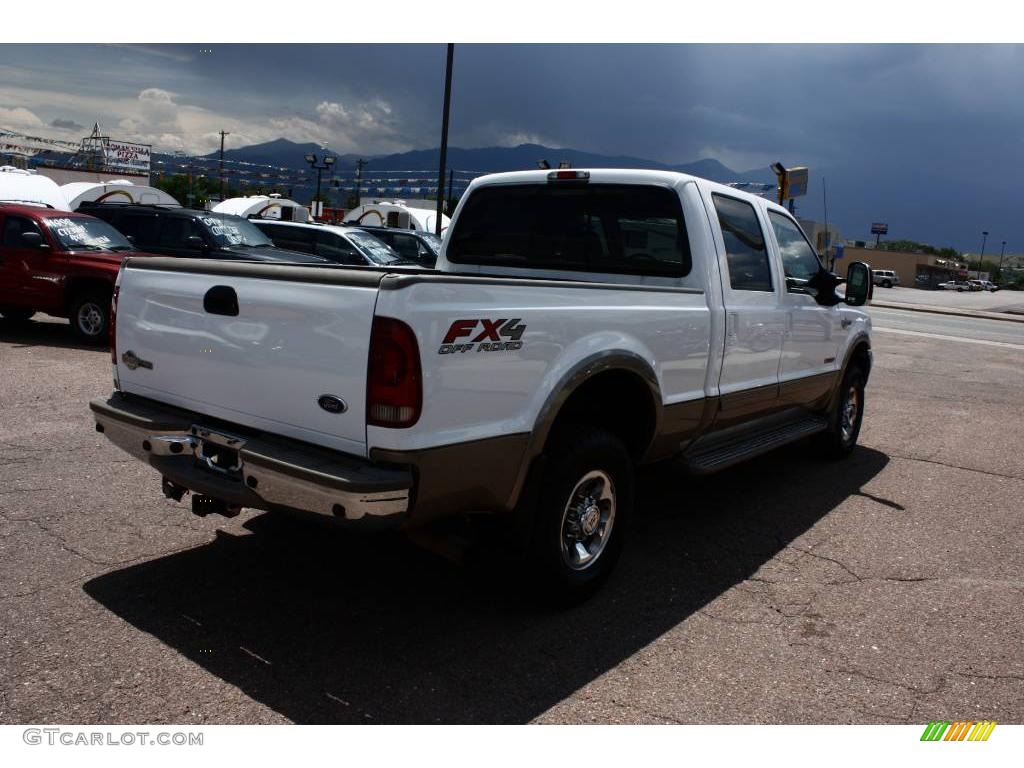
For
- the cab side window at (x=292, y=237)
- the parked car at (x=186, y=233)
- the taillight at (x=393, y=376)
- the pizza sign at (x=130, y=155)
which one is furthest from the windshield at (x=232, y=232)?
the pizza sign at (x=130, y=155)

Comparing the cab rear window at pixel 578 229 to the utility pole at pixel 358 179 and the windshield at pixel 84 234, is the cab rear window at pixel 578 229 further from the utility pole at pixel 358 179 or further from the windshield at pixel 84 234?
the utility pole at pixel 358 179

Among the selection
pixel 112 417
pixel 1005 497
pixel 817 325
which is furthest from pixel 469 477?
pixel 1005 497

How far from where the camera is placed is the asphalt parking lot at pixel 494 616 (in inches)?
122

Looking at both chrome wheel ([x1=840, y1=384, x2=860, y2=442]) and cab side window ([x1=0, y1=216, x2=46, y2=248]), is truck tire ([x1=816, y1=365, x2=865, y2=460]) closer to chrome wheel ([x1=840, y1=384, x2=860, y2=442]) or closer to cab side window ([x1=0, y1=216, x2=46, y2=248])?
chrome wheel ([x1=840, y1=384, x2=860, y2=442])

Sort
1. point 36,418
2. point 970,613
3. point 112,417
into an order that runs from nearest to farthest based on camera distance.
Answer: point 112,417 → point 970,613 → point 36,418

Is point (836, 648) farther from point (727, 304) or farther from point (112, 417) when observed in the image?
point (112, 417)

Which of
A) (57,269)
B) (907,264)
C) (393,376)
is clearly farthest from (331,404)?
(907,264)

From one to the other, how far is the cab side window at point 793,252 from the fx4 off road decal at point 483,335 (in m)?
2.98

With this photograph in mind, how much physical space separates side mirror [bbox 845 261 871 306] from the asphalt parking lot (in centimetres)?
148

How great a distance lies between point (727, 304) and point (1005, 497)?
10.3 feet

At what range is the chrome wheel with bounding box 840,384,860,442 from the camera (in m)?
7.01

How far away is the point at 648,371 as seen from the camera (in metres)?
4.07

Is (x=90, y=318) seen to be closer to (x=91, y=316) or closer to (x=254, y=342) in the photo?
(x=91, y=316)

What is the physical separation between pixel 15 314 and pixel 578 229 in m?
10.3
